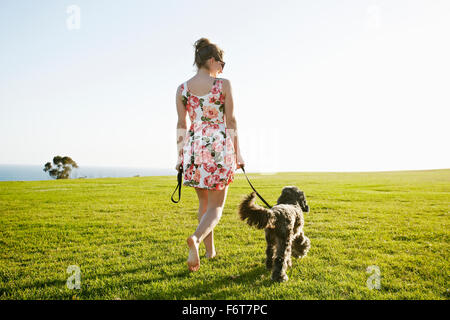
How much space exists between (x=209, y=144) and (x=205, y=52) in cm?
141

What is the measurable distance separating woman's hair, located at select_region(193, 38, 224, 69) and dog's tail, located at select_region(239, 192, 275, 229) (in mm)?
2160

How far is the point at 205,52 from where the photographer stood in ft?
13.1

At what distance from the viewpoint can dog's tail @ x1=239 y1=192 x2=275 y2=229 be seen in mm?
3473

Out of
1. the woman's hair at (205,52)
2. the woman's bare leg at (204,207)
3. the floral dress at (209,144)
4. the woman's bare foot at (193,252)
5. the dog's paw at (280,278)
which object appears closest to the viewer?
the woman's bare foot at (193,252)

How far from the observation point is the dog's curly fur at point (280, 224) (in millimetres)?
3500

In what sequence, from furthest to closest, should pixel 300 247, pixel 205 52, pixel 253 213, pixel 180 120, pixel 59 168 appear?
pixel 59 168, pixel 300 247, pixel 180 120, pixel 205 52, pixel 253 213

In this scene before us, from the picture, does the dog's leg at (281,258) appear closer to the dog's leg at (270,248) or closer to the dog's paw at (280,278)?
the dog's paw at (280,278)

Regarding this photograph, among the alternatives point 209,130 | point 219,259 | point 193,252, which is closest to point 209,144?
point 209,130

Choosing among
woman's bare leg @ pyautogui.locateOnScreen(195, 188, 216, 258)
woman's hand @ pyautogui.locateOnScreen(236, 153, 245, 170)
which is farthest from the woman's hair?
woman's bare leg @ pyautogui.locateOnScreen(195, 188, 216, 258)

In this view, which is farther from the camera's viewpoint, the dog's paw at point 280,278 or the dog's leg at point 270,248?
the dog's leg at point 270,248

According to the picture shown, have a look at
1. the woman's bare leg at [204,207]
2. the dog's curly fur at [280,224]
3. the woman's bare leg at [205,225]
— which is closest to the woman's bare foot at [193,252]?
the woman's bare leg at [205,225]

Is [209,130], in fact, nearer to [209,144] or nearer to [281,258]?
[209,144]
